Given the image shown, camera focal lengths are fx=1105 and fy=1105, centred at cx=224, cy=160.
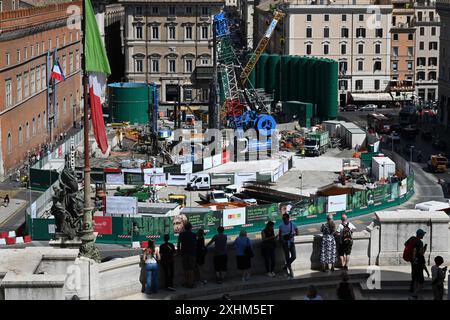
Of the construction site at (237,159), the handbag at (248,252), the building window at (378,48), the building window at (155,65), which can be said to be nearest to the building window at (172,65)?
the building window at (155,65)

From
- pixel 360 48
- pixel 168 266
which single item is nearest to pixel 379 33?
pixel 360 48

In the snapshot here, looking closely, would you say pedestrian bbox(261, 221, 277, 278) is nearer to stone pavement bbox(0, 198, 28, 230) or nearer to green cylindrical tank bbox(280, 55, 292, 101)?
stone pavement bbox(0, 198, 28, 230)

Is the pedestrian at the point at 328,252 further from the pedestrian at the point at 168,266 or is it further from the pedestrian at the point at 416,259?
the pedestrian at the point at 168,266

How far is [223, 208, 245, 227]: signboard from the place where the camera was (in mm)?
54969

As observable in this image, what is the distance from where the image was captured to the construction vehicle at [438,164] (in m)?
76.6

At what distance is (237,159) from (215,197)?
53.0 feet

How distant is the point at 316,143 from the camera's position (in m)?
82.7

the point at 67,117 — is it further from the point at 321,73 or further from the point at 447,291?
the point at 447,291

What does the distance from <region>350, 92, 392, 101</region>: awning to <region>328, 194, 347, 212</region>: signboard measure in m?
61.4

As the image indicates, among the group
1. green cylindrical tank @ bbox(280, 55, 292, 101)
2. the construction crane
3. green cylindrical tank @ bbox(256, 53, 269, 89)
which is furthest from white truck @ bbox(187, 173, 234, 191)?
green cylindrical tank @ bbox(256, 53, 269, 89)

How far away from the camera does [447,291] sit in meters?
19.1

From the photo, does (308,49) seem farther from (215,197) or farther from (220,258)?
(220,258)

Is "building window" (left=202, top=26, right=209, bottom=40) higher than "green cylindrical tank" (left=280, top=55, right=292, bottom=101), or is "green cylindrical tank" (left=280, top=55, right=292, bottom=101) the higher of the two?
"building window" (left=202, top=26, right=209, bottom=40)

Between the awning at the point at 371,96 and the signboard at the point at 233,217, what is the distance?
219 ft
